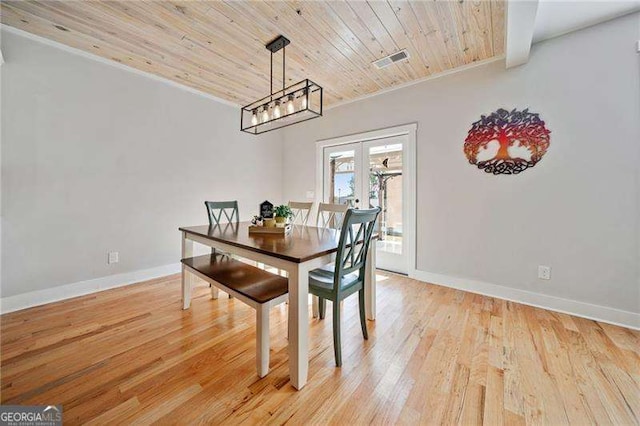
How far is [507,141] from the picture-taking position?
8.32 ft

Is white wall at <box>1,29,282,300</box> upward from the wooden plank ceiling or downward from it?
downward

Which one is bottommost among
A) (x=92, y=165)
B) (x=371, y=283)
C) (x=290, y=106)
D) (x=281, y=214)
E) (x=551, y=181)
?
(x=371, y=283)

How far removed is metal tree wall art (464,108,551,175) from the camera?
240 centimetres

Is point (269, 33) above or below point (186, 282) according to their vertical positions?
above

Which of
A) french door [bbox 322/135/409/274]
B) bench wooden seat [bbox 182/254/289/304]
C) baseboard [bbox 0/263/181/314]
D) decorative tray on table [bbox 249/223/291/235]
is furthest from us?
french door [bbox 322/135/409/274]

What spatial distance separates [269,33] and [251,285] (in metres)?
2.18

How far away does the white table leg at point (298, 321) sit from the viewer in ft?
4.45

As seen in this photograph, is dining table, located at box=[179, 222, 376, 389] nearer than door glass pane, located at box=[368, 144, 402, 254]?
Yes

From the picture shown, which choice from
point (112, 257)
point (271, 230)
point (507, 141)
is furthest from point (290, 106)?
point (112, 257)

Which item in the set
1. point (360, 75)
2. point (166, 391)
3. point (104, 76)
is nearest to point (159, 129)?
point (104, 76)

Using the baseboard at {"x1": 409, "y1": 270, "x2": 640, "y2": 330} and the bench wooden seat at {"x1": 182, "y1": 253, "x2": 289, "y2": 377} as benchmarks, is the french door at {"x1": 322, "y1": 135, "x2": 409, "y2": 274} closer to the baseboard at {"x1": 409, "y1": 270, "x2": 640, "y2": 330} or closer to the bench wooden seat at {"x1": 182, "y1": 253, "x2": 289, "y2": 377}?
the baseboard at {"x1": 409, "y1": 270, "x2": 640, "y2": 330}

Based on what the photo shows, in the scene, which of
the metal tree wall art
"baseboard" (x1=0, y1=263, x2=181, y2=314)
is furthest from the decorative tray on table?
the metal tree wall art

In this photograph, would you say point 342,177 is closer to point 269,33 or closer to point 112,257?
point 269,33

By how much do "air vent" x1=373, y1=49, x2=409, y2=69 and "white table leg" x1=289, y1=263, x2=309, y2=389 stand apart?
2.45 meters
